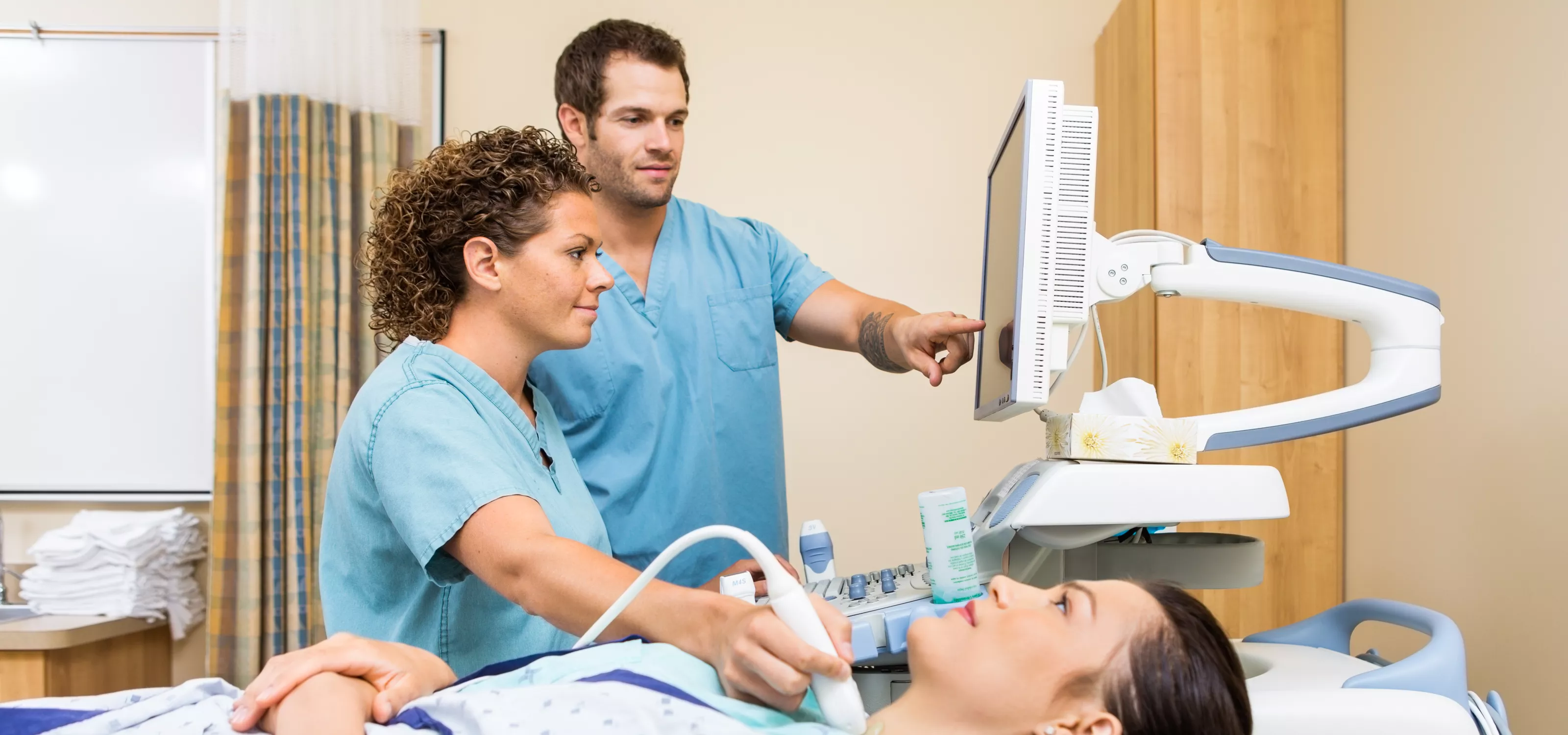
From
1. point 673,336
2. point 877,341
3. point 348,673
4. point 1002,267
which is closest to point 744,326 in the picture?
point 673,336

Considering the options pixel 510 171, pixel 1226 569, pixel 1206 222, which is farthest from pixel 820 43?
pixel 1226 569

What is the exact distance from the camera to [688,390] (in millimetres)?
1751

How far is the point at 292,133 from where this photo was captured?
261 cm

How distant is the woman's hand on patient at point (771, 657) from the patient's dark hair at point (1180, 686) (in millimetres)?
265

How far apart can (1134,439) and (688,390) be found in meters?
0.82

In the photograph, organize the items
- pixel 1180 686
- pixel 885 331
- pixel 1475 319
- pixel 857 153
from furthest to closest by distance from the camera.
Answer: pixel 857 153
pixel 1475 319
pixel 885 331
pixel 1180 686

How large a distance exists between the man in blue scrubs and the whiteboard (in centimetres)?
169

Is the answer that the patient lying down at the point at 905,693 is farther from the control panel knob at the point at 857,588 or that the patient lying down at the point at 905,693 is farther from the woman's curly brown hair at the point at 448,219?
the woman's curly brown hair at the point at 448,219

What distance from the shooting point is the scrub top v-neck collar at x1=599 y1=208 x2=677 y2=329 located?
1.74 m

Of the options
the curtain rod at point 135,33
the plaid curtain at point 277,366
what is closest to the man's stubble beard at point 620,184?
the plaid curtain at point 277,366

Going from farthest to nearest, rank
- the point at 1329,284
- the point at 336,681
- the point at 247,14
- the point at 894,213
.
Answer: the point at 894,213
the point at 247,14
the point at 1329,284
the point at 336,681

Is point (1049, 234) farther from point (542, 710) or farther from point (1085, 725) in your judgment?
point (542, 710)

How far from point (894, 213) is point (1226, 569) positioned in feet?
5.69

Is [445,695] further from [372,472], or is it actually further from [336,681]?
[372,472]
